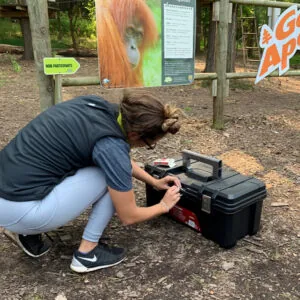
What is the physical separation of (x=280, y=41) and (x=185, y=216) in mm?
2945

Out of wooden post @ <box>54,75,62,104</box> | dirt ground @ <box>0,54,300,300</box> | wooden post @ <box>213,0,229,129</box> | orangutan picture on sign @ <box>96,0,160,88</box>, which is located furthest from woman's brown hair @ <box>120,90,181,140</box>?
wooden post @ <box>213,0,229,129</box>

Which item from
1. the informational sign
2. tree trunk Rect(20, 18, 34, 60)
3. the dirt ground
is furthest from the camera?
tree trunk Rect(20, 18, 34, 60)

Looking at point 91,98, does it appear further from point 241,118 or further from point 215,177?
point 241,118

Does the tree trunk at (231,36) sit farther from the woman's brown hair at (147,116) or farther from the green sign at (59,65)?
the woman's brown hair at (147,116)

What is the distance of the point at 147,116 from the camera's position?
1566 millimetres

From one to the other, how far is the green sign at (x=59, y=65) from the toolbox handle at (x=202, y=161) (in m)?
1.06

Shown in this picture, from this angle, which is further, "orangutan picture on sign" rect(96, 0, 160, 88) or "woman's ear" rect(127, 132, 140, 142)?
"orangutan picture on sign" rect(96, 0, 160, 88)

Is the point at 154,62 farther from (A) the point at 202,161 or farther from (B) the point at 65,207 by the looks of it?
(B) the point at 65,207

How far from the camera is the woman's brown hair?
1.57 m

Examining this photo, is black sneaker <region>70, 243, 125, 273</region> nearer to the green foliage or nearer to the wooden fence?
the green foliage

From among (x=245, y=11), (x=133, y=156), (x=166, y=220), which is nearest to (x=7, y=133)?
(x=133, y=156)

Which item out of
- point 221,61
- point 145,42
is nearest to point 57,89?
point 145,42

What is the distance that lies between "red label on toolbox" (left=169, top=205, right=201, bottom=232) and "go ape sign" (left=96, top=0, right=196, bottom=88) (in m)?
1.32

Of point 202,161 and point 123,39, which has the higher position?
point 123,39
